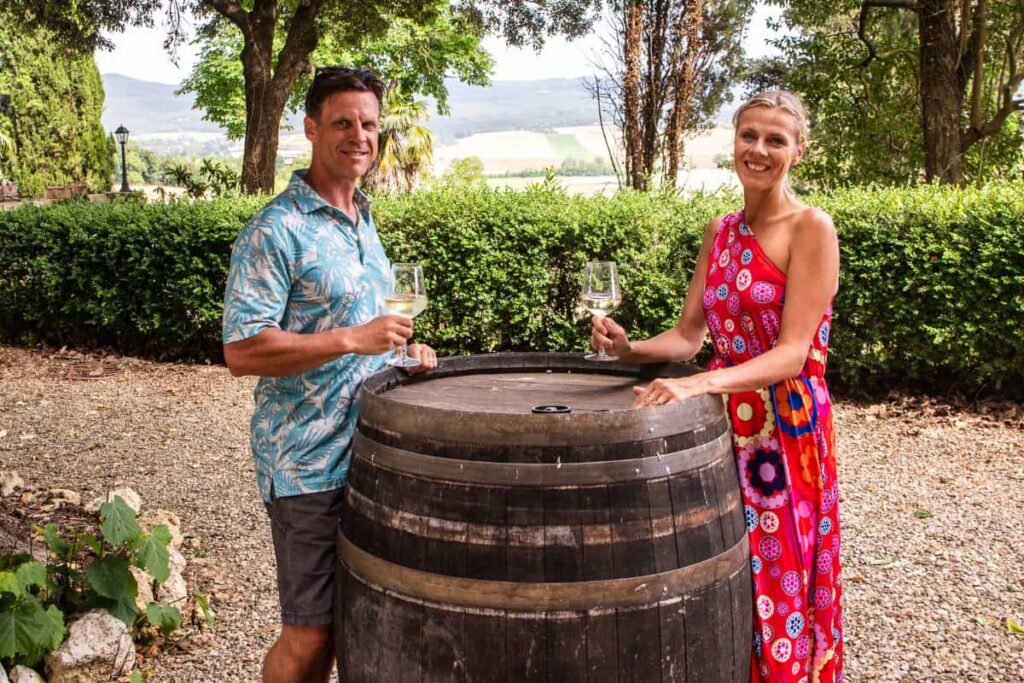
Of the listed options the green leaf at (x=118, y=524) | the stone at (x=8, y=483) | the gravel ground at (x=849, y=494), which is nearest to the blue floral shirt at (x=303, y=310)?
the green leaf at (x=118, y=524)

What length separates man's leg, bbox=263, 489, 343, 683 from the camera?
2537mm

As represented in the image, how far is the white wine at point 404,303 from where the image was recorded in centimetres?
248

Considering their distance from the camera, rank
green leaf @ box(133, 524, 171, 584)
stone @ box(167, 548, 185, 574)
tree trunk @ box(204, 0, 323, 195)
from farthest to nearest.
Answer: tree trunk @ box(204, 0, 323, 195) → stone @ box(167, 548, 185, 574) → green leaf @ box(133, 524, 171, 584)

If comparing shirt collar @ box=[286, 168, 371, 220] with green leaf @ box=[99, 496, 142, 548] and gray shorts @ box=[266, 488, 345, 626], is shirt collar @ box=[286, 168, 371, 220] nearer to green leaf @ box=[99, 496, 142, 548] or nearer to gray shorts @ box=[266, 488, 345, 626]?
gray shorts @ box=[266, 488, 345, 626]

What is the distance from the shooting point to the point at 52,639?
3.45 meters

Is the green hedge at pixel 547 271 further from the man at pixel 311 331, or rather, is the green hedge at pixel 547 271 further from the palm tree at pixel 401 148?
the palm tree at pixel 401 148

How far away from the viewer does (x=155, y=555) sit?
3697 mm

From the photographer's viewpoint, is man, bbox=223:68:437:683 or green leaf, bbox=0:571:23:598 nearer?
man, bbox=223:68:437:683

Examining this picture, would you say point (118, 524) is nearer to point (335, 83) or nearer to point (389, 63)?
point (335, 83)

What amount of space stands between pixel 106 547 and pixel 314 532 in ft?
7.29

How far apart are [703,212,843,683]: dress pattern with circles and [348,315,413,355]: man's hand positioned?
3.08ft

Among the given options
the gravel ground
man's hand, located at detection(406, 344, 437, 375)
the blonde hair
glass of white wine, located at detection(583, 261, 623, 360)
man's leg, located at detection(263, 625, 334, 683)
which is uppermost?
the blonde hair

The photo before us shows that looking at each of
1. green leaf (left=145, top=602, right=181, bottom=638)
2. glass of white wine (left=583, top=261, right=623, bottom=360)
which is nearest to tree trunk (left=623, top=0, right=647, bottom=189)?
green leaf (left=145, top=602, right=181, bottom=638)

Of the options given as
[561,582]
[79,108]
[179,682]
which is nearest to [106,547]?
[179,682]
